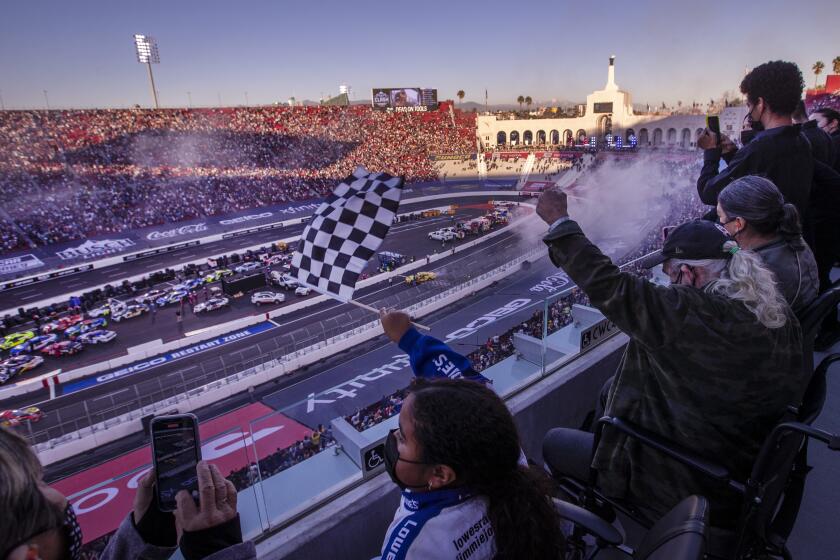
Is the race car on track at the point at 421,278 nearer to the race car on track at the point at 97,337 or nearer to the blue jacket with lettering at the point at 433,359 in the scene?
the race car on track at the point at 97,337

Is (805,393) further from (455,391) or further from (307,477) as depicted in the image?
(307,477)

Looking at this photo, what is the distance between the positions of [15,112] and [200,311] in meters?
25.2

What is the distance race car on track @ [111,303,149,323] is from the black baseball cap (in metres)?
19.8

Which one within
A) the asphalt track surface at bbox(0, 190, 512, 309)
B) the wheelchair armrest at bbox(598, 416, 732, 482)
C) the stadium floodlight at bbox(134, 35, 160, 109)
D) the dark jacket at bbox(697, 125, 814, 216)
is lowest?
the asphalt track surface at bbox(0, 190, 512, 309)

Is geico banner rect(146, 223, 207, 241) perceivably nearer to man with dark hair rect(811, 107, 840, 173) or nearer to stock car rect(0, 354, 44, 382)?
stock car rect(0, 354, 44, 382)

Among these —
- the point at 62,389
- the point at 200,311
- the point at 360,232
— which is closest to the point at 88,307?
the point at 200,311

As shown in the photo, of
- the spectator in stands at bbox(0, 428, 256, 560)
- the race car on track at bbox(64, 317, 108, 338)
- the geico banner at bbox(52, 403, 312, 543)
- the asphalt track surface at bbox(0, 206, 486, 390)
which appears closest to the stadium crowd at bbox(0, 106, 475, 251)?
the asphalt track surface at bbox(0, 206, 486, 390)

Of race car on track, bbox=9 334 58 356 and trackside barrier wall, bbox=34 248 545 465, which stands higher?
race car on track, bbox=9 334 58 356

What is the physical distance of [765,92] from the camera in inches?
86.8

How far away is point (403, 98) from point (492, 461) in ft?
179

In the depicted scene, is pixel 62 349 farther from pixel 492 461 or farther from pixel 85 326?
pixel 492 461

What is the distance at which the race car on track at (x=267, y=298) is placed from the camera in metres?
17.7

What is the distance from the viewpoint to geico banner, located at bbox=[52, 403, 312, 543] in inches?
61.3

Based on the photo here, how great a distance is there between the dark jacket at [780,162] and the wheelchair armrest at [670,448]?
147 cm
